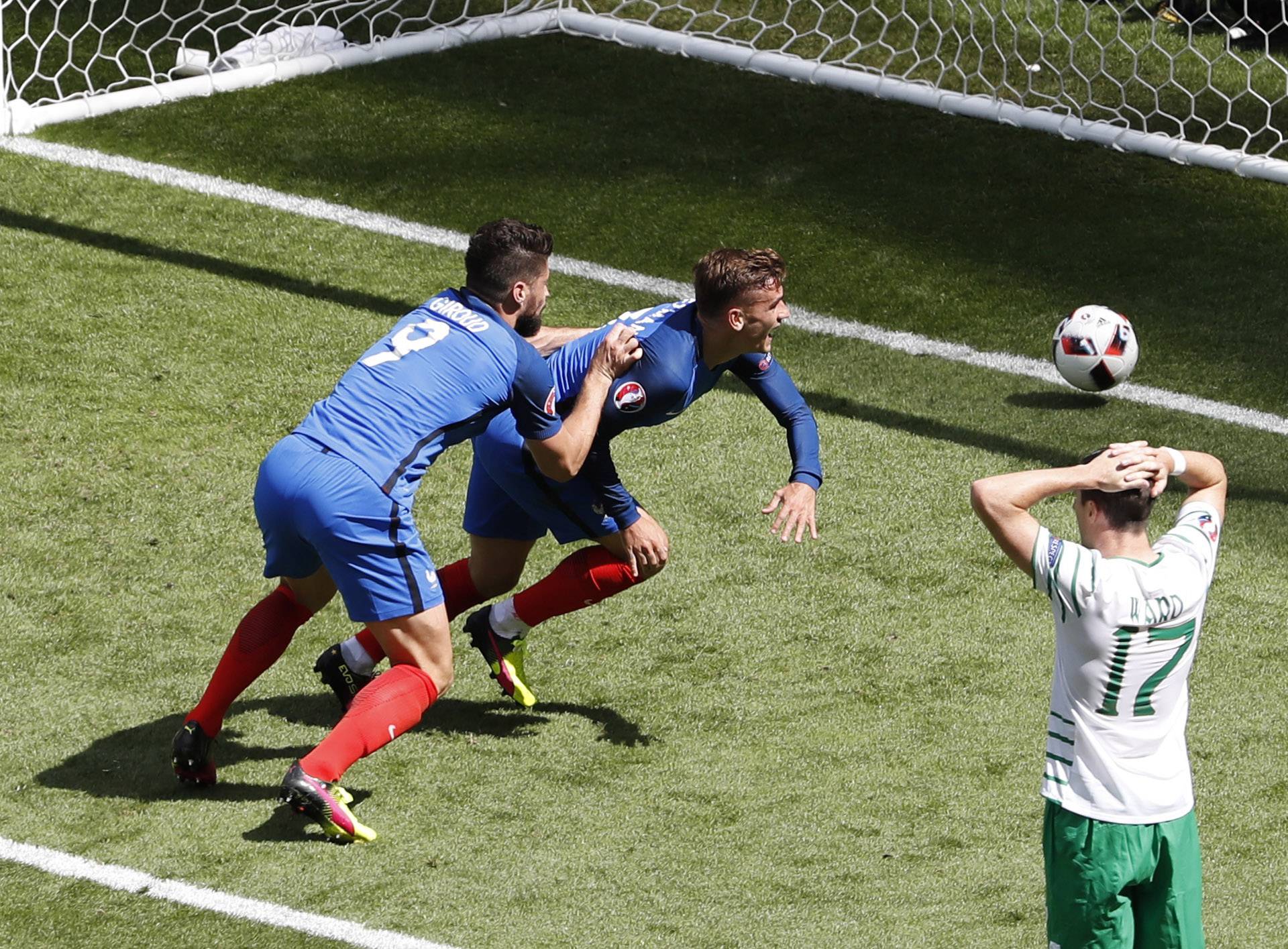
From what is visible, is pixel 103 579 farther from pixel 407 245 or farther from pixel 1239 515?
pixel 1239 515

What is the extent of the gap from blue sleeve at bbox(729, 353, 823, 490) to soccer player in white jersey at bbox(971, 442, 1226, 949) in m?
1.71

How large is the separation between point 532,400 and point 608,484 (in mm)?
528

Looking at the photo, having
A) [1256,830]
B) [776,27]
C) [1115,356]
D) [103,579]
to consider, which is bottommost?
[103,579]

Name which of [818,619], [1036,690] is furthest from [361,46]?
[1036,690]

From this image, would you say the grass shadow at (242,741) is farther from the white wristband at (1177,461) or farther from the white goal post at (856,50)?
the white goal post at (856,50)

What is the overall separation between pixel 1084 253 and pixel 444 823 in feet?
17.6

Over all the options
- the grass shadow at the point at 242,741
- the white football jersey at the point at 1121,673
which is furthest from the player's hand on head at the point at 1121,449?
the grass shadow at the point at 242,741

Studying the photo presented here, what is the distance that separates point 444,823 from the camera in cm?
495

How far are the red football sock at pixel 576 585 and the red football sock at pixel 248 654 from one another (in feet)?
2.48

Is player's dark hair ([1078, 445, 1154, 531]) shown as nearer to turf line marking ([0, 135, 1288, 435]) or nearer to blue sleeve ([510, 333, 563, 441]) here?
blue sleeve ([510, 333, 563, 441])

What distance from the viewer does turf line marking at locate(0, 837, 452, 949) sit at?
4359 millimetres

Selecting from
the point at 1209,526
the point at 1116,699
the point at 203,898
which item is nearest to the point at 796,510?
the point at 1209,526

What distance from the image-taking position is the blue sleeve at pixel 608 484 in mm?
5145

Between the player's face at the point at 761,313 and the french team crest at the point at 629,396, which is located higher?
the player's face at the point at 761,313
